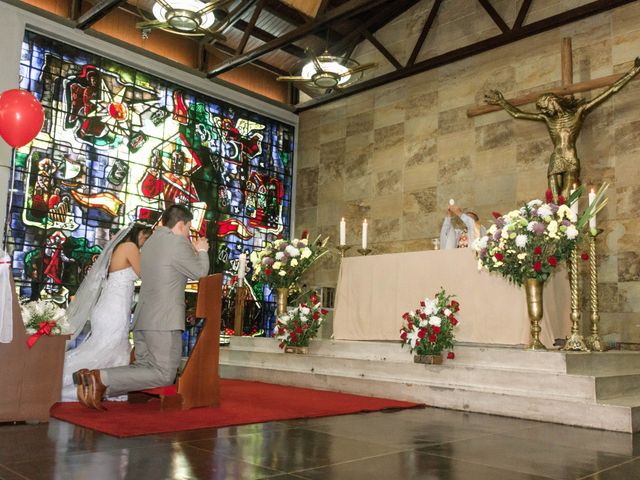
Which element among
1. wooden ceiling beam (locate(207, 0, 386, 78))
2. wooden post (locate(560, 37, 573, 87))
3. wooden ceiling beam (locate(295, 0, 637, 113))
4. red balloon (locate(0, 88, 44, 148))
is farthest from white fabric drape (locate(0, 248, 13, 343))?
wooden ceiling beam (locate(295, 0, 637, 113))

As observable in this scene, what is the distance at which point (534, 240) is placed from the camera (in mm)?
5422

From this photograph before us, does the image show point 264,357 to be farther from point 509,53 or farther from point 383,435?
point 509,53

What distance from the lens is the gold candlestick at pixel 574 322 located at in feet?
18.0

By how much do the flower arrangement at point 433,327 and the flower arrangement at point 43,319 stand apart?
298 cm

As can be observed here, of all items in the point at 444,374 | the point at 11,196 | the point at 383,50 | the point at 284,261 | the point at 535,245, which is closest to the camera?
the point at 535,245

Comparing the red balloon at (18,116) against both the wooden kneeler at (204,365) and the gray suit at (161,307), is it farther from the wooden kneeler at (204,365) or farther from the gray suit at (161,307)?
the wooden kneeler at (204,365)

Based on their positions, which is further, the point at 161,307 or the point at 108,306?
the point at 108,306

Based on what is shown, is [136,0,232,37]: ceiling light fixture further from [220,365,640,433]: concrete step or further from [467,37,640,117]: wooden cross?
[467,37,640,117]: wooden cross

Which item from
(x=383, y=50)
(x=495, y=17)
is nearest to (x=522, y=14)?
(x=495, y=17)

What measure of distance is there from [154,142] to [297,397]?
6.39m

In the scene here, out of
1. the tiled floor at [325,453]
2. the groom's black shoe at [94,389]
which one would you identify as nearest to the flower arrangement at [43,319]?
the groom's black shoe at [94,389]

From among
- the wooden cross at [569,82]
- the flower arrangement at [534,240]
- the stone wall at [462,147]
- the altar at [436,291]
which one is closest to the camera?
the flower arrangement at [534,240]

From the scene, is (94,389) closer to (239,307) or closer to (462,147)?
(239,307)

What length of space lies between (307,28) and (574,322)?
606 centimetres
